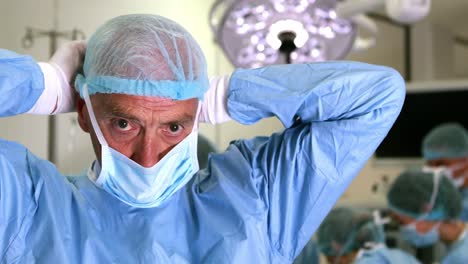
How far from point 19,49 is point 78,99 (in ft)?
3.23

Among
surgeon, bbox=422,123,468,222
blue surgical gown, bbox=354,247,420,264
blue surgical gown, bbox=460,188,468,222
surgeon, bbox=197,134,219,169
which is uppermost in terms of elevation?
surgeon, bbox=197,134,219,169

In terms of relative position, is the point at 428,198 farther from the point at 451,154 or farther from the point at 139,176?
the point at 139,176

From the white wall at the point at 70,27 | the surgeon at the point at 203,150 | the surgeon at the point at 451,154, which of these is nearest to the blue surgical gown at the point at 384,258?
the white wall at the point at 70,27

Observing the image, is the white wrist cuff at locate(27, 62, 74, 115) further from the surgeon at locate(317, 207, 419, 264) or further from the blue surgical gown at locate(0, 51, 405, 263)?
the surgeon at locate(317, 207, 419, 264)

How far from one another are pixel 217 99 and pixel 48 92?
0.31 m

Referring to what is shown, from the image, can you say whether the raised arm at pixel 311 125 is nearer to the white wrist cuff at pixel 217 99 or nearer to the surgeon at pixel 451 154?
the white wrist cuff at pixel 217 99

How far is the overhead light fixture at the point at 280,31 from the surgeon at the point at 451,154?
5.21 ft

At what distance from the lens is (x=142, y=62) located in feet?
3.65

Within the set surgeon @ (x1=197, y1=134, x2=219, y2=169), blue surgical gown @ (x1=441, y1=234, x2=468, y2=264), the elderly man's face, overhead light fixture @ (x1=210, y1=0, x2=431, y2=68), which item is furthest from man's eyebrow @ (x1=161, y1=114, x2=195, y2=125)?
blue surgical gown @ (x1=441, y1=234, x2=468, y2=264)

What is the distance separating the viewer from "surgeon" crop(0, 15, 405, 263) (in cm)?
→ 111

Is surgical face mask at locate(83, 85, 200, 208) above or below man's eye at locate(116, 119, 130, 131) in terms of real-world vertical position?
below

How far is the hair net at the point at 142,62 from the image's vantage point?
3.65 feet

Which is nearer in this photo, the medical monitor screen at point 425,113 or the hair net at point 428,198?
the hair net at point 428,198

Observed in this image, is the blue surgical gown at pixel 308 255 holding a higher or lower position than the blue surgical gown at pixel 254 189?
lower
